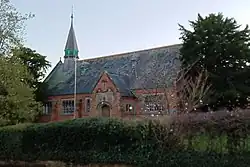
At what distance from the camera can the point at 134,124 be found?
17141 millimetres

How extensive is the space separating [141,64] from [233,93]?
17.8 metres

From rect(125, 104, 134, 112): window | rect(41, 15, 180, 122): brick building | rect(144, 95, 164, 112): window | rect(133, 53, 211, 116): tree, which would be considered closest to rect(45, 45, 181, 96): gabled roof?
rect(41, 15, 180, 122): brick building

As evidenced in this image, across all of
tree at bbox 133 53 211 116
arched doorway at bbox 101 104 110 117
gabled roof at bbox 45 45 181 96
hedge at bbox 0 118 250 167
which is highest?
gabled roof at bbox 45 45 181 96

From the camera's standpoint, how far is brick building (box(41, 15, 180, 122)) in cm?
4266

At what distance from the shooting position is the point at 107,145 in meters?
17.8

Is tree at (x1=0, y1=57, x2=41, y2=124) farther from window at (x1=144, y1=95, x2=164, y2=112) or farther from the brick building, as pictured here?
window at (x1=144, y1=95, x2=164, y2=112)

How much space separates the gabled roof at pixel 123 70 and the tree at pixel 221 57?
11.6 ft

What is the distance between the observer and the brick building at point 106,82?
4266 cm

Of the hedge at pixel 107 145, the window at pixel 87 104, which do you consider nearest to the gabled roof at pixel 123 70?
the window at pixel 87 104

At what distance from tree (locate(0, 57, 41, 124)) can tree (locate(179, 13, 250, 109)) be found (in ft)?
48.0

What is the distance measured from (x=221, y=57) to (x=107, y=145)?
19281mm

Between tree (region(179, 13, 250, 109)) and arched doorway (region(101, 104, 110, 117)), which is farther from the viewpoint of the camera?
arched doorway (region(101, 104, 110, 117))

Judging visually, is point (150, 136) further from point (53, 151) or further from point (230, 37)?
point (230, 37)

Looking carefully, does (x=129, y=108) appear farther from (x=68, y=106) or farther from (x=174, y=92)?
(x=174, y=92)
